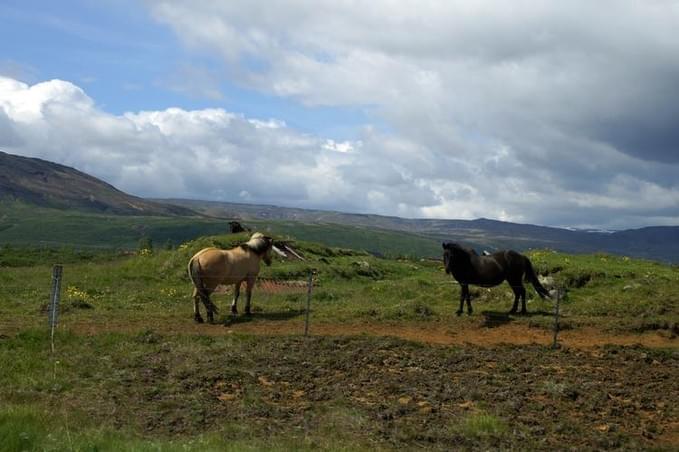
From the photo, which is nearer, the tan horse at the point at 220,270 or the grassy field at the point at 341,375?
the grassy field at the point at 341,375

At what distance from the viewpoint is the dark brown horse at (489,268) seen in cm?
2083

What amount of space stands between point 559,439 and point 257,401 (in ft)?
16.0

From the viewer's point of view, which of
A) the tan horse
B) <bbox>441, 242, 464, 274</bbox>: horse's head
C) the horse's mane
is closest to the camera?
the tan horse

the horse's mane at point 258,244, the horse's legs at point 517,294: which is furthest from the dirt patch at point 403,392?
the horse's mane at point 258,244

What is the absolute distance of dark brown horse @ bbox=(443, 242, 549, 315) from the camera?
20.8 meters

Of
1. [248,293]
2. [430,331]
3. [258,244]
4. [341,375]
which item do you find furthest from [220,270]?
[341,375]

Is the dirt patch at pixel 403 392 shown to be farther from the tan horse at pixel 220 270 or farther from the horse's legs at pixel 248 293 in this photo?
the horse's legs at pixel 248 293

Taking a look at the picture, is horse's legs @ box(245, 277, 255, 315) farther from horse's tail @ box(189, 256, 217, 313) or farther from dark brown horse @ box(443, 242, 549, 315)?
dark brown horse @ box(443, 242, 549, 315)

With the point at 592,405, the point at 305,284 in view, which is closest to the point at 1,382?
the point at 592,405

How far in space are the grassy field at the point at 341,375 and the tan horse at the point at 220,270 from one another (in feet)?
2.39

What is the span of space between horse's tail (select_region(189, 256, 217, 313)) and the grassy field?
0.70 metres

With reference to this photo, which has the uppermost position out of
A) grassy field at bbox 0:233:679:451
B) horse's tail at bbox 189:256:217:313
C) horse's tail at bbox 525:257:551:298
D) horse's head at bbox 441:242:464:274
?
horse's head at bbox 441:242:464:274

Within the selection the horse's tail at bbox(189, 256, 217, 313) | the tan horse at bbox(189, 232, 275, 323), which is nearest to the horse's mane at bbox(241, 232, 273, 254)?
the tan horse at bbox(189, 232, 275, 323)

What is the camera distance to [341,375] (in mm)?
13078
